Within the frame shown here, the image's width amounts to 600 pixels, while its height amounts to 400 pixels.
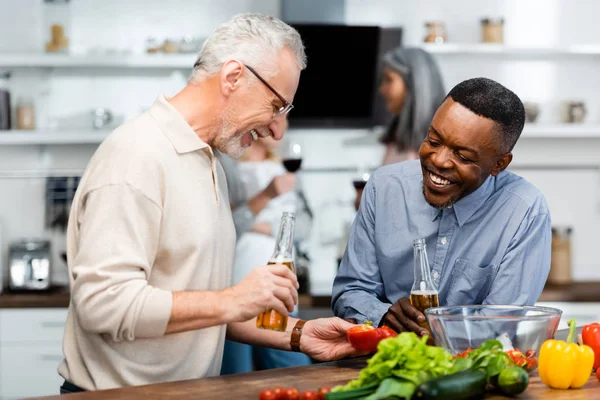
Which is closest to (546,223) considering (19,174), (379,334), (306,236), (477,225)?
(477,225)

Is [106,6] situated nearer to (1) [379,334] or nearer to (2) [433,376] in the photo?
(1) [379,334]

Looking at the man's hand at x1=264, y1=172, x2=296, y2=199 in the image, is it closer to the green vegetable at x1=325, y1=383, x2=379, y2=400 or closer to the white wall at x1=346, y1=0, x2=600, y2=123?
the white wall at x1=346, y1=0, x2=600, y2=123

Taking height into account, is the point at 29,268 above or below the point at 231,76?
below

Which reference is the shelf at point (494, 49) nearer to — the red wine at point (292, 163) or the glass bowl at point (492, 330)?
the red wine at point (292, 163)

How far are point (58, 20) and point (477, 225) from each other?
3343 millimetres

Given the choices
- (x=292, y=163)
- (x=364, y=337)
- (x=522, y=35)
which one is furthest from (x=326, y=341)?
(x=522, y=35)

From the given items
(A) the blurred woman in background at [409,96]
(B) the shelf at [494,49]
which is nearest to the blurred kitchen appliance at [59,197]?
(A) the blurred woman in background at [409,96]

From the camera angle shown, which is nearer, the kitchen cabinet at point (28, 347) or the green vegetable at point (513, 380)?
the green vegetable at point (513, 380)

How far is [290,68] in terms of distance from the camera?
2270mm

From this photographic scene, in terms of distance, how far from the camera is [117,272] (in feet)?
6.40

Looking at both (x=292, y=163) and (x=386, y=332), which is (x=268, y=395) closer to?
(x=386, y=332)

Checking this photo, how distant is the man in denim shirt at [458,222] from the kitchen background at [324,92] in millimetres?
2327

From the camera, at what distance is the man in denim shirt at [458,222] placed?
239 cm

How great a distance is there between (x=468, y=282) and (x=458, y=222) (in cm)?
17
